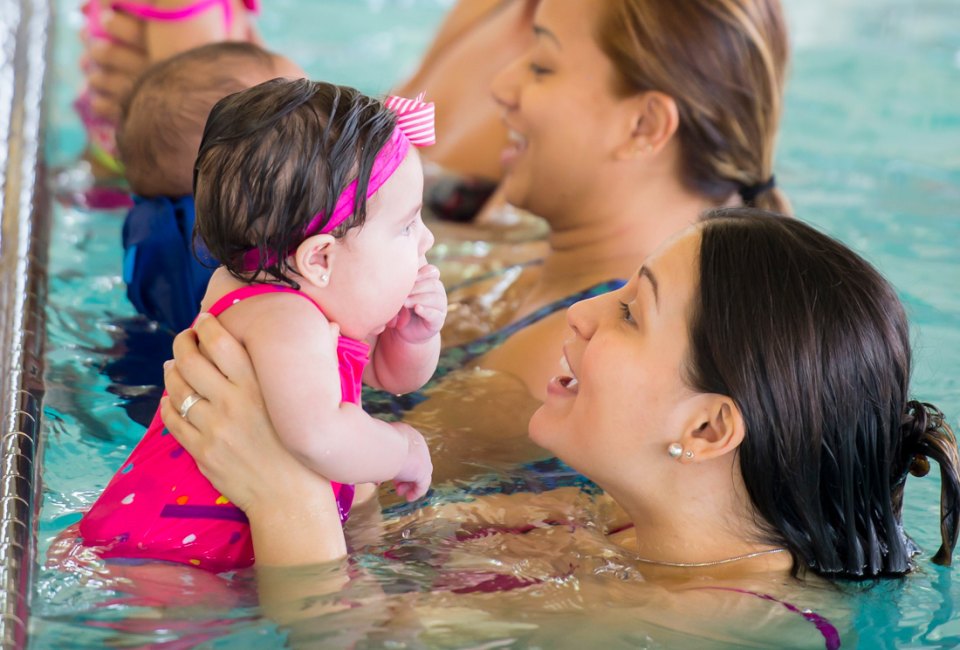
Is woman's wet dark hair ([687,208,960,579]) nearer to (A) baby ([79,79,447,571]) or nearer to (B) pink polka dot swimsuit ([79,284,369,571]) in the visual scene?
(A) baby ([79,79,447,571])

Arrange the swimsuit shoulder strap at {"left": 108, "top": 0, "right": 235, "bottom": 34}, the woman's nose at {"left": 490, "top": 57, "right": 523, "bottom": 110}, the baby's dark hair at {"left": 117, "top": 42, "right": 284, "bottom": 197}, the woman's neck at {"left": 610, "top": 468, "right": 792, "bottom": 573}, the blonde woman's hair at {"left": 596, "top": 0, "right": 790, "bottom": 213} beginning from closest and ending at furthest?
the woman's neck at {"left": 610, "top": 468, "right": 792, "bottom": 573} < the baby's dark hair at {"left": 117, "top": 42, "right": 284, "bottom": 197} < the blonde woman's hair at {"left": 596, "top": 0, "right": 790, "bottom": 213} < the woman's nose at {"left": 490, "top": 57, "right": 523, "bottom": 110} < the swimsuit shoulder strap at {"left": 108, "top": 0, "right": 235, "bottom": 34}

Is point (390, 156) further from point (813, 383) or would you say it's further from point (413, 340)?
point (813, 383)

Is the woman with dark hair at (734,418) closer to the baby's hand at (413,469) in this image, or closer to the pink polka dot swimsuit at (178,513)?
the pink polka dot swimsuit at (178,513)

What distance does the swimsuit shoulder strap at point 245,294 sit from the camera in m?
2.02

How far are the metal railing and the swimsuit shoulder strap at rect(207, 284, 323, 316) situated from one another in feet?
1.55

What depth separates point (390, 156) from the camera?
6.56 ft

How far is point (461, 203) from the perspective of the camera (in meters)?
4.40

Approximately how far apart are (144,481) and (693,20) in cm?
165

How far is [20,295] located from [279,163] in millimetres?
1315

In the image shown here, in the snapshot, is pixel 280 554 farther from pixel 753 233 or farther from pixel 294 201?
pixel 753 233

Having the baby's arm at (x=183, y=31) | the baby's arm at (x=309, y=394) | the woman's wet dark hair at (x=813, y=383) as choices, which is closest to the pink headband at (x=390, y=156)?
the baby's arm at (x=309, y=394)

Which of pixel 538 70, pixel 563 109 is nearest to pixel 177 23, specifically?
pixel 538 70

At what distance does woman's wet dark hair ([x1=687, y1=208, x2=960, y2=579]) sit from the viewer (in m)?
2.00

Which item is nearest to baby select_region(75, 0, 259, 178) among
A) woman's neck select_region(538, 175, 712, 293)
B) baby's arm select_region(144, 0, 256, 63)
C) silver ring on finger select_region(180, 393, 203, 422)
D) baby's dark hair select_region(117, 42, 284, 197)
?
baby's arm select_region(144, 0, 256, 63)
